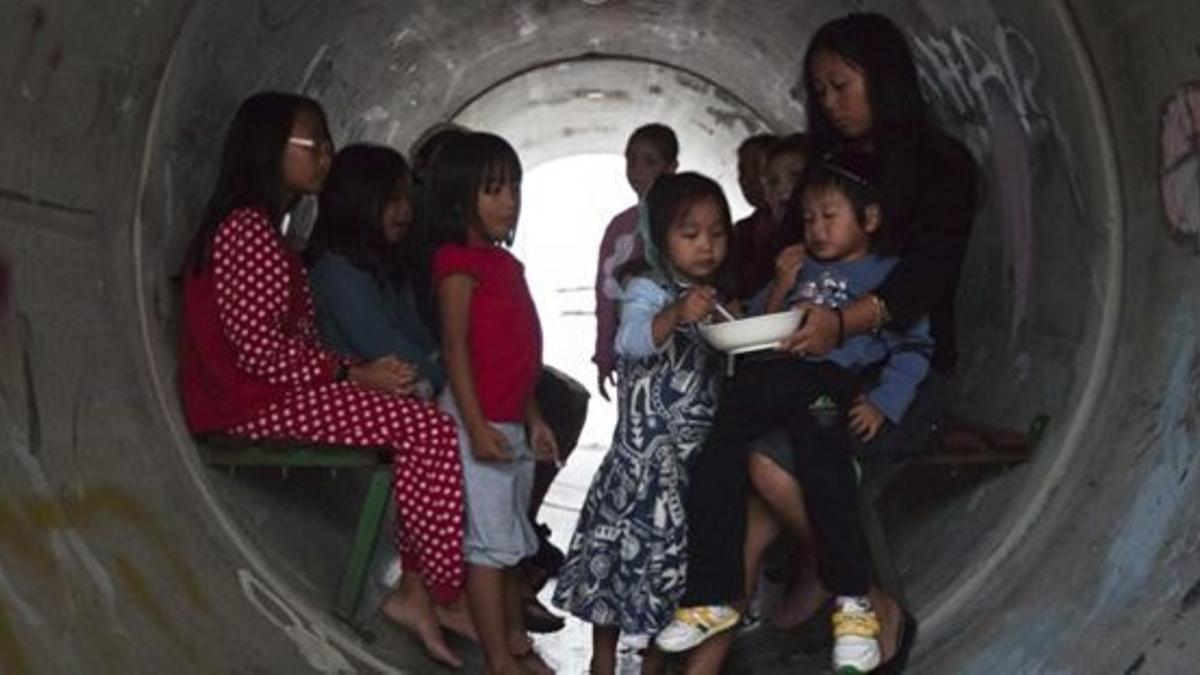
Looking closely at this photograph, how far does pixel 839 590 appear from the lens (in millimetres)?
4559

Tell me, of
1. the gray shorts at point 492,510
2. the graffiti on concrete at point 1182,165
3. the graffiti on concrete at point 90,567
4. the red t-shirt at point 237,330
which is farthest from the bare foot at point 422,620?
the graffiti on concrete at point 1182,165

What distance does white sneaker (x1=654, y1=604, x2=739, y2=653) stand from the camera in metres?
4.68

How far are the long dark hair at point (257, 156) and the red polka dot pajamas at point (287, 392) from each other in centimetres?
10

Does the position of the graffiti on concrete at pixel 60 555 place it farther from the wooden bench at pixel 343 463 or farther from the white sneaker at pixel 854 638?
the white sneaker at pixel 854 638

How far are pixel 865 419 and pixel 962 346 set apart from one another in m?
1.43

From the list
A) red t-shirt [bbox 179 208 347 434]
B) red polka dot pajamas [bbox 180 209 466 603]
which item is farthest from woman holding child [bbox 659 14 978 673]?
red t-shirt [bbox 179 208 347 434]

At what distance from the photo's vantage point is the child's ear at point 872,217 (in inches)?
190

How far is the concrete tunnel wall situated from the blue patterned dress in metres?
0.73

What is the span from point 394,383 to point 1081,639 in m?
2.07

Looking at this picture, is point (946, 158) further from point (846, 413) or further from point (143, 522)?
point (143, 522)

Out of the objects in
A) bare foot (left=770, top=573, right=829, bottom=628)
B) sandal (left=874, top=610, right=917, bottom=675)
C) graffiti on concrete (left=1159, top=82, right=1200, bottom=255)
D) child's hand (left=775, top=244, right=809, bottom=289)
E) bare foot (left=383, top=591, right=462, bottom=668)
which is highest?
graffiti on concrete (left=1159, top=82, right=1200, bottom=255)

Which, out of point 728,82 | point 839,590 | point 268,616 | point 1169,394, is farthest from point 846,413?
point 728,82

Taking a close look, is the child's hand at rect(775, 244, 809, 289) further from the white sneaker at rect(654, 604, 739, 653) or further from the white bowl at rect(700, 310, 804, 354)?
the white sneaker at rect(654, 604, 739, 653)

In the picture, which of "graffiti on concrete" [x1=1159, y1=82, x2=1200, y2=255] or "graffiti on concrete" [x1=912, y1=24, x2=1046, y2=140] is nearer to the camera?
"graffiti on concrete" [x1=1159, y1=82, x2=1200, y2=255]
